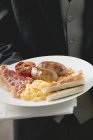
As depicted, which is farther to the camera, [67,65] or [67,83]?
[67,65]

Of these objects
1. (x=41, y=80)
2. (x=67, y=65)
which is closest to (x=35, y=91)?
(x=41, y=80)

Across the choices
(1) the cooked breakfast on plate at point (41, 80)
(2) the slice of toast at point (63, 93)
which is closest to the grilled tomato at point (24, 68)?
(1) the cooked breakfast on plate at point (41, 80)

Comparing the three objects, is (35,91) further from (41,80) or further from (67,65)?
(67,65)

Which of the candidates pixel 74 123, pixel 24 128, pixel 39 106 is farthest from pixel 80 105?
pixel 39 106

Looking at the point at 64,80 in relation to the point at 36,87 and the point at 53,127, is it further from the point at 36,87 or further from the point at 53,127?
the point at 53,127

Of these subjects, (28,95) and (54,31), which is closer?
(28,95)

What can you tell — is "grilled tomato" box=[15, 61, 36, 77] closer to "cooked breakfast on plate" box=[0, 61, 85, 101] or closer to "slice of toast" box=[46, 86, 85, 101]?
"cooked breakfast on plate" box=[0, 61, 85, 101]

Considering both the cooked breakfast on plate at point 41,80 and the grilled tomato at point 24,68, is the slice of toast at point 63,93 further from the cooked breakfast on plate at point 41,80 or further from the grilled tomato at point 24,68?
the grilled tomato at point 24,68
